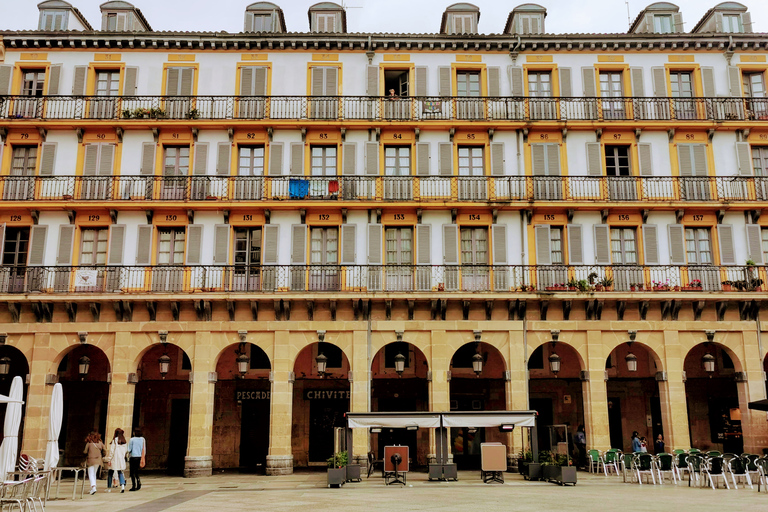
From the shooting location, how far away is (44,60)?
2886 centimetres

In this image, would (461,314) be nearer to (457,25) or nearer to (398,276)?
(398,276)

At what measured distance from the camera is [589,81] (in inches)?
1143

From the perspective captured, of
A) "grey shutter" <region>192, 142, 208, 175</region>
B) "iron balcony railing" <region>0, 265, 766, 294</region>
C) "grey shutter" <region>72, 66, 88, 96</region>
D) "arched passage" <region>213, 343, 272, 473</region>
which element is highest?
"grey shutter" <region>72, 66, 88, 96</region>

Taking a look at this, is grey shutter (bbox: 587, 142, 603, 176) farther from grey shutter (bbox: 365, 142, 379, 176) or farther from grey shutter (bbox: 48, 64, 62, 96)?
grey shutter (bbox: 48, 64, 62, 96)

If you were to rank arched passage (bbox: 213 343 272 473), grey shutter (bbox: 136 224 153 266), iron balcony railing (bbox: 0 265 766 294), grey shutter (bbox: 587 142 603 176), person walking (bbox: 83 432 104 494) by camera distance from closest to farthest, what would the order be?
person walking (bbox: 83 432 104 494) → iron balcony railing (bbox: 0 265 766 294) → grey shutter (bbox: 136 224 153 266) → grey shutter (bbox: 587 142 603 176) → arched passage (bbox: 213 343 272 473)

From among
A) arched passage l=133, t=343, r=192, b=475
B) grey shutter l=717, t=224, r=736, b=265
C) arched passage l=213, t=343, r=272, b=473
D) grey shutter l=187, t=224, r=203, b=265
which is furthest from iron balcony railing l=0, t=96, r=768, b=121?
arched passage l=133, t=343, r=192, b=475

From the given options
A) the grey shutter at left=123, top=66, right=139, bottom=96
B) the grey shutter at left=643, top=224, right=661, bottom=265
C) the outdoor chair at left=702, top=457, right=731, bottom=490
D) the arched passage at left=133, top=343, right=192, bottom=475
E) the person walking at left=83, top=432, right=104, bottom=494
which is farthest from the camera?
the arched passage at left=133, top=343, right=192, bottom=475

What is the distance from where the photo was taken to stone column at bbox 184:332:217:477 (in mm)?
25453

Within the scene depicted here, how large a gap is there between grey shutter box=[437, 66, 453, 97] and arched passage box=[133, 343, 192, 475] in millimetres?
14799

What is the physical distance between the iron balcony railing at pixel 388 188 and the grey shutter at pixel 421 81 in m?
3.67

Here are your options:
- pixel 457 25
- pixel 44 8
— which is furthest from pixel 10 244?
pixel 457 25

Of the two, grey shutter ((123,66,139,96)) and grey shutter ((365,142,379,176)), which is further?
grey shutter ((123,66,139,96))

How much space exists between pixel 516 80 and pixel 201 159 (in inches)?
502

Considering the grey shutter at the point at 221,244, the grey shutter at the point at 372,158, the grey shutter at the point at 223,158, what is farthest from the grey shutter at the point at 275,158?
the grey shutter at the point at 372,158
